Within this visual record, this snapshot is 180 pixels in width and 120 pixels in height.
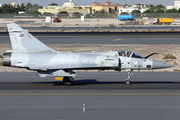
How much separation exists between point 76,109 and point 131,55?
27.3 feet

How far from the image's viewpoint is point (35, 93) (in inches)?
740

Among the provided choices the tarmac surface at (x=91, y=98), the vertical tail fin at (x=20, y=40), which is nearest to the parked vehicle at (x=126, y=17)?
the tarmac surface at (x=91, y=98)

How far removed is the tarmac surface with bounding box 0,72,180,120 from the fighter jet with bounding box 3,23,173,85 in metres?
1.47

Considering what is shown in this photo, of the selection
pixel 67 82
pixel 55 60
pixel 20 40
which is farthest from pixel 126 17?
pixel 20 40

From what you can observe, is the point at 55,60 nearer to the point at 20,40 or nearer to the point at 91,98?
the point at 20,40

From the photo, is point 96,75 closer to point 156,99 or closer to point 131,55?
point 131,55

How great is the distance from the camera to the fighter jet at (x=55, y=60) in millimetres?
20859

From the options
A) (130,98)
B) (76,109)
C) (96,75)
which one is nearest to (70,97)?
(76,109)

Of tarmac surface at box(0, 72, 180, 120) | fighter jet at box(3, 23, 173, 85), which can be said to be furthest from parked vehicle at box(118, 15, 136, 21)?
fighter jet at box(3, 23, 173, 85)

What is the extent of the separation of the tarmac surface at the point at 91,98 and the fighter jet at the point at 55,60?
147cm

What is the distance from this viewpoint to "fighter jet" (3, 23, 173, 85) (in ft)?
68.4

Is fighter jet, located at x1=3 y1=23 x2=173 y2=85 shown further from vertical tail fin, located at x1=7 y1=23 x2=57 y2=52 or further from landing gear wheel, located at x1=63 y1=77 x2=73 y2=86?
landing gear wheel, located at x1=63 y1=77 x2=73 y2=86

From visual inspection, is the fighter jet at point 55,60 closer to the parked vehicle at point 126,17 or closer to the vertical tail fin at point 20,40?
the vertical tail fin at point 20,40

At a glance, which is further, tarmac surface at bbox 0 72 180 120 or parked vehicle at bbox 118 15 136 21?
parked vehicle at bbox 118 15 136 21
